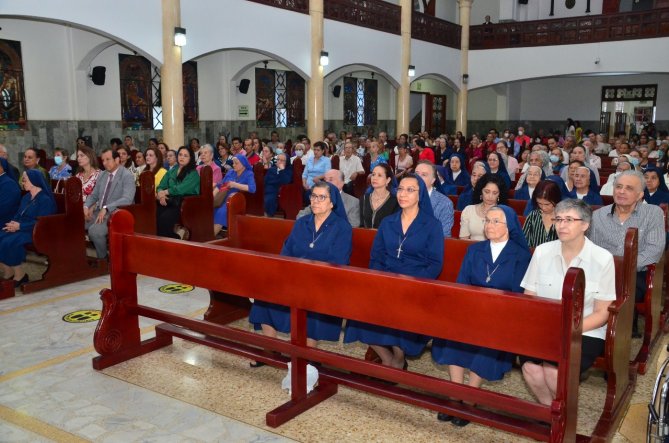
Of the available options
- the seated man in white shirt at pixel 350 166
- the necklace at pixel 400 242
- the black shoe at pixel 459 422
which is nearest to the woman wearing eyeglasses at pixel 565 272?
the black shoe at pixel 459 422

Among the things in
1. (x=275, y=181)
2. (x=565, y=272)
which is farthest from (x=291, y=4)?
(x=565, y=272)

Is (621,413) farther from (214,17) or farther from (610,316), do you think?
(214,17)

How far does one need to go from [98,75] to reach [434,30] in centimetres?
956

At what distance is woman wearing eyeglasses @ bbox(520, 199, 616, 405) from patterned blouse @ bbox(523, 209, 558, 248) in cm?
99

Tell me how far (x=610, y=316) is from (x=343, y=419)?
1535mm

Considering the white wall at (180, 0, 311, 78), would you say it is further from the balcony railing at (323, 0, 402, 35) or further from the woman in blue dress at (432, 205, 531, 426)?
the woman in blue dress at (432, 205, 531, 426)

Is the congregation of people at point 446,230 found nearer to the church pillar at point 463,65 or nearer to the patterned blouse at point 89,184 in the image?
the patterned blouse at point 89,184

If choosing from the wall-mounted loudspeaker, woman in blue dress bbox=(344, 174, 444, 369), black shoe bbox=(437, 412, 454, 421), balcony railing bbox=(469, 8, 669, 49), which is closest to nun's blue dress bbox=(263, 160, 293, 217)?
the wall-mounted loudspeaker

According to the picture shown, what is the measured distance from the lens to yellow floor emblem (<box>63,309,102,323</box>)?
4.97m

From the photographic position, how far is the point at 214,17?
10.7 meters

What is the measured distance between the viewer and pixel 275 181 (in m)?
9.17

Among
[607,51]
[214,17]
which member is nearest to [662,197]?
[214,17]

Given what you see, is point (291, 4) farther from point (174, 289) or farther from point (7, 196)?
point (174, 289)

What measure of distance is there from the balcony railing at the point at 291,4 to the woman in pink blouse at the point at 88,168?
610cm
